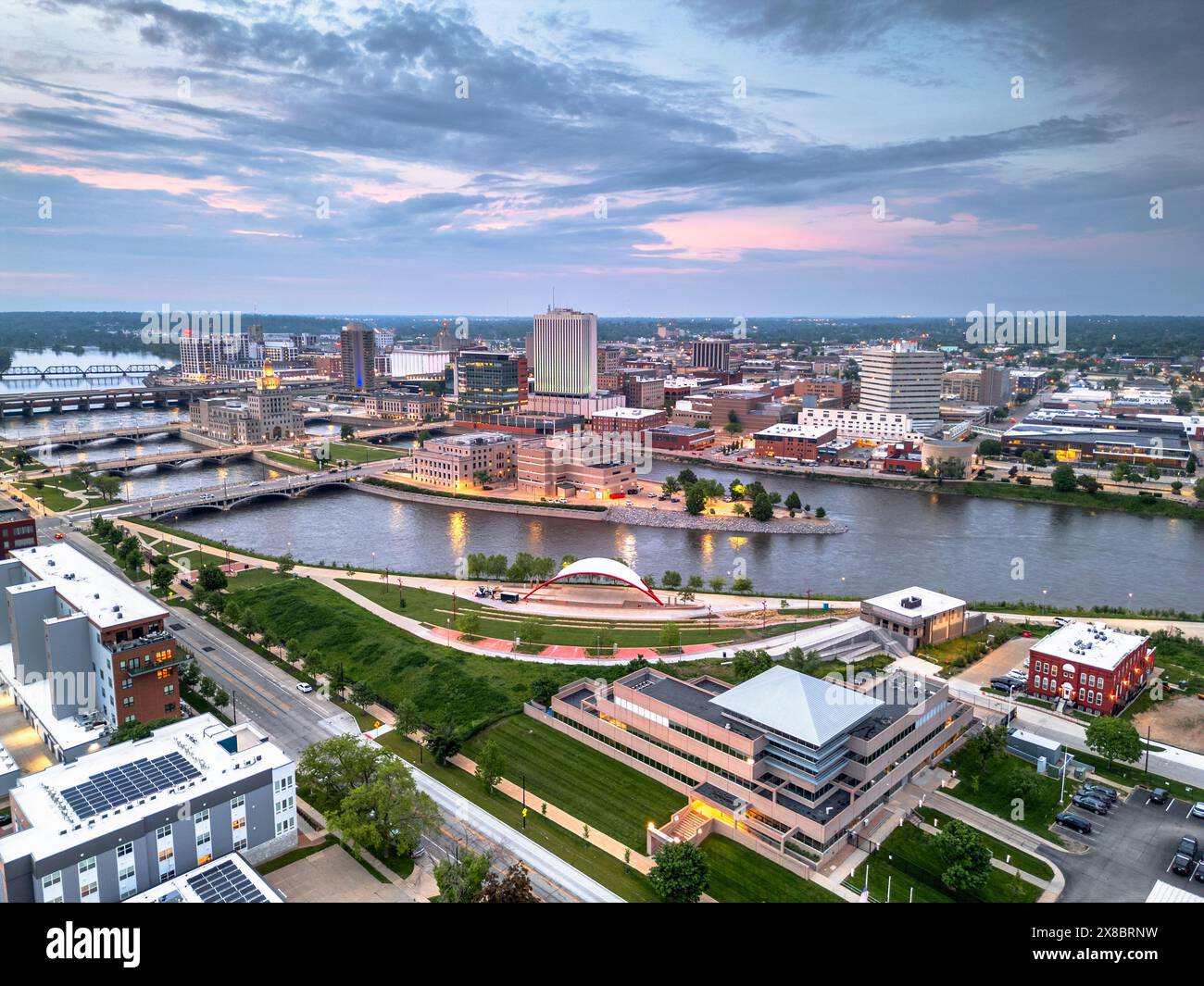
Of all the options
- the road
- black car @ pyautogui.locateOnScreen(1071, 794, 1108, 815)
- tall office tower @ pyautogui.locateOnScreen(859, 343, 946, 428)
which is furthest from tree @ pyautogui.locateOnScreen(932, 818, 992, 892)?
tall office tower @ pyautogui.locateOnScreen(859, 343, 946, 428)

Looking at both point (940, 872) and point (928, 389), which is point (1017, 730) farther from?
point (928, 389)

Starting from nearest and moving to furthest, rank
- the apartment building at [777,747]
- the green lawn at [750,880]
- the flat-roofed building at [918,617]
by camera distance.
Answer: the green lawn at [750,880] → the apartment building at [777,747] → the flat-roofed building at [918,617]

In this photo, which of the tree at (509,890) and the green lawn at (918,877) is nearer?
the tree at (509,890)

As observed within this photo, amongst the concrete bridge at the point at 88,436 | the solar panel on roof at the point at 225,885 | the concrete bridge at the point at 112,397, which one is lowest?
the solar panel on roof at the point at 225,885

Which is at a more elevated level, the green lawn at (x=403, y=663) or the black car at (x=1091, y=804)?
the green lawn at (x=403, y=663)

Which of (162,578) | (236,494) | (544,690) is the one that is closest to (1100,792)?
(544,690)

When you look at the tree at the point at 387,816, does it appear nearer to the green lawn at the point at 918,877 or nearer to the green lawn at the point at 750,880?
the green lawn at the point at 750,880

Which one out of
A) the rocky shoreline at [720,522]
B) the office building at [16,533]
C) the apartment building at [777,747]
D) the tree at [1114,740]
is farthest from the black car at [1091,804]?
the office building at [16,533]
